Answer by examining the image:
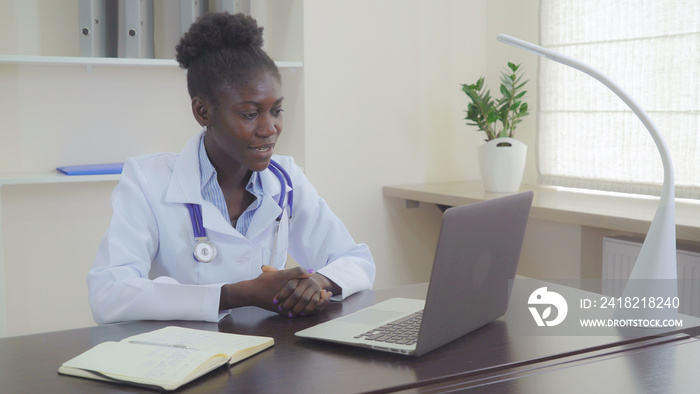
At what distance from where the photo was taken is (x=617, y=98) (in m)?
2.69

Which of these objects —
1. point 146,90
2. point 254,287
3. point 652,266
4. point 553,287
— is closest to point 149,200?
point 254,287

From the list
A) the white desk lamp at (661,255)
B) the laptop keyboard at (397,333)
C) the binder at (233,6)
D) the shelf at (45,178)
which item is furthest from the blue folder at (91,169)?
the white desk lamp at (661,255)

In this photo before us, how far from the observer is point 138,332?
1.19m

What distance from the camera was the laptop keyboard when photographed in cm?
107

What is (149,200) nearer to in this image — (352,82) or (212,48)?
(212,48)

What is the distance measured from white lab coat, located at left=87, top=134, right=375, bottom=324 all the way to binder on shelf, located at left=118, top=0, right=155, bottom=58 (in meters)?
0.95

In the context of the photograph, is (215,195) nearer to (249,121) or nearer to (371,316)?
(249,121)

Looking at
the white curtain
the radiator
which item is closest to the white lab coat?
the radiator

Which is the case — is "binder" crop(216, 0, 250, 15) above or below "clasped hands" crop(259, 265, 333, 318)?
above

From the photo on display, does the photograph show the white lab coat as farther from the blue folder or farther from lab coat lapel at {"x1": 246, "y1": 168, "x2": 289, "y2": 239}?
the blue folder

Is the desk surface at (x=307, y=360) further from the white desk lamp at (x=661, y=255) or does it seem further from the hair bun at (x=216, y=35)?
the hair bun at (x=216, y=35)

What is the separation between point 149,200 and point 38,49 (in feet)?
4.20

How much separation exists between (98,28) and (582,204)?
1719 millimetres

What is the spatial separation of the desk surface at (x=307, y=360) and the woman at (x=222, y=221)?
58 millimetres
